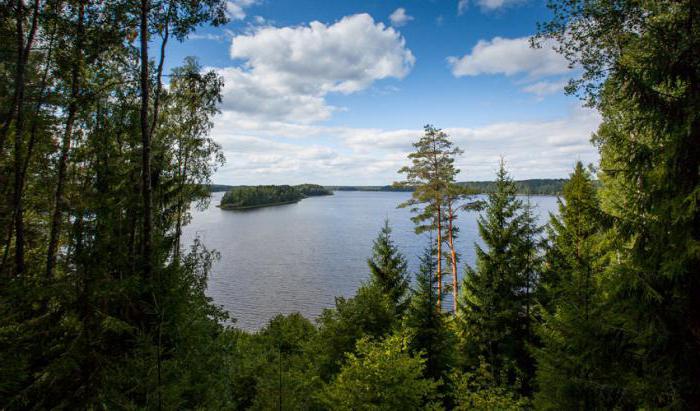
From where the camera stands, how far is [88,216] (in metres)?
6.80

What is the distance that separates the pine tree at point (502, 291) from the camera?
1389cm

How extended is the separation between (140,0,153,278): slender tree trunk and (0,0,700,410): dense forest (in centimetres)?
6

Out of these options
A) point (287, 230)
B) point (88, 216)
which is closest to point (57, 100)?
point (88, 216)

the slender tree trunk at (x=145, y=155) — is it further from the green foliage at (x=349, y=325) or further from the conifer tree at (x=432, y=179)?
the conifer tree at (x=432, y=179)

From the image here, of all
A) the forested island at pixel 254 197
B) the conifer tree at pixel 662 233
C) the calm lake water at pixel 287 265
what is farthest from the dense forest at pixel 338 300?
the forested island at pixel 254 197

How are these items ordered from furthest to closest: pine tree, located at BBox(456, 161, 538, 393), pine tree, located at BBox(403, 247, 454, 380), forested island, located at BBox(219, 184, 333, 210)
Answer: forested island, located at BBox(219, 184, 333, 210) → pine tree, located at BBox(456, 161, 538, 393) → pine tree, located at BBox(403, 247, 454, 380)

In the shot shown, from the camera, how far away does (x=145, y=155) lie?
850 cm

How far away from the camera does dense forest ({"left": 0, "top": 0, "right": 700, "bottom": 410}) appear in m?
4.68

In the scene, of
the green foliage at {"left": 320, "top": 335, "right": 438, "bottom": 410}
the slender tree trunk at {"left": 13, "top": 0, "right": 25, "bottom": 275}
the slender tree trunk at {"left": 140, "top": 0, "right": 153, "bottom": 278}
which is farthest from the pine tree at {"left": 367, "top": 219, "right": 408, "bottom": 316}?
the slender tree trunk at {"left": 13, "top": 0, "right": 25, "bottom": 275}

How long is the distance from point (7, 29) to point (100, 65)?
2.39m

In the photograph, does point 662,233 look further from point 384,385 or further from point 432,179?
point 432,179

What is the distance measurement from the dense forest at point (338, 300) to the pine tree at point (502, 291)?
0.30 ft

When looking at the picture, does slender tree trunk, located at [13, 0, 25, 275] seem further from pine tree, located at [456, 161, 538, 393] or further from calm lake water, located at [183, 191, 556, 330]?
pine tree, located at [456, 161, 538, 393]

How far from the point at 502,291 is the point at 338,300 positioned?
7462 millimetres
